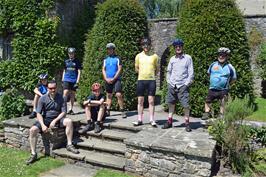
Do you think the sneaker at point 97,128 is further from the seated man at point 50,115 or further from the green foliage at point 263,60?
the green foliage at point 263,60

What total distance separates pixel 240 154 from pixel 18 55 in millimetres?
7180

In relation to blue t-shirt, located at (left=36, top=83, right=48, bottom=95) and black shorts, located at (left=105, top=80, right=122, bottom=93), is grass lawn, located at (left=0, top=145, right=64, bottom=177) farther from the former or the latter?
black shorts, located at (left=105, top=80, right=122, bottom=93)

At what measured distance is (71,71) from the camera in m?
7.86

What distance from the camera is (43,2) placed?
10172mm

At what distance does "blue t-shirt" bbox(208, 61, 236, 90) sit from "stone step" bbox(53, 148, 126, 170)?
7.81 feet

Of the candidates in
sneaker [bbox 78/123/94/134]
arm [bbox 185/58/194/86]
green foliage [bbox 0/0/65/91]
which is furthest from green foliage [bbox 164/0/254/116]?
green foliage [bbox 0/0/65/91]

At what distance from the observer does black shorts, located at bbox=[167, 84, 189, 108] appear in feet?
20.8

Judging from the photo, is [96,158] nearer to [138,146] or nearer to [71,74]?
[138,146]

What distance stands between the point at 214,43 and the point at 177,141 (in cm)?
365

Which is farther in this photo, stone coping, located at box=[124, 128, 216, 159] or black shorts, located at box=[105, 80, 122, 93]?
black shorts, located at box=[105, 80, 122, 93]

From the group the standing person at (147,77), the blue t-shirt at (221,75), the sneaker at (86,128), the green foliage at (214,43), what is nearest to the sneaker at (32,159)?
the sneaker at (86,128)

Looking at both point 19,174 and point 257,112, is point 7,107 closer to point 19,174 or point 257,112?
point 19,174

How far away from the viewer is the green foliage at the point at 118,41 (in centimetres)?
928

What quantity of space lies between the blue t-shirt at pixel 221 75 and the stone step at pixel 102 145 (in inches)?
86.7
